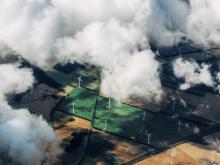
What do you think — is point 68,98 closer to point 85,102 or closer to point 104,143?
point 85,102

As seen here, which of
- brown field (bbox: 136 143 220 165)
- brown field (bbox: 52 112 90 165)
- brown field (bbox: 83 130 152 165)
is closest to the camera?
brown field (bbox: 52 112 90 165)

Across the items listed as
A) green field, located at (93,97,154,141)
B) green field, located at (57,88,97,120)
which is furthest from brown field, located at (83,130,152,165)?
green field, located at (57,88,97,120)

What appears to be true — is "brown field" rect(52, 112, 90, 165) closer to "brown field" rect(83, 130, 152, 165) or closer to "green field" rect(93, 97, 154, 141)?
"brown field" rect(83, 130, 152, 165)

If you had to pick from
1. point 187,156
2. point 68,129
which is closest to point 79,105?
point 68,129

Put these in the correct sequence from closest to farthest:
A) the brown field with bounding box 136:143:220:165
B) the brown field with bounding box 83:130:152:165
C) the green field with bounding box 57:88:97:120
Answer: the brown field with bounding box 83:130:152:165 → the brown field with bounding box 136:143:220:165 → the green field with bounding box 57:88:97:120

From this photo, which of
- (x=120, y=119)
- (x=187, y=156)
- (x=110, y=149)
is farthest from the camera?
(x=120, y=119)

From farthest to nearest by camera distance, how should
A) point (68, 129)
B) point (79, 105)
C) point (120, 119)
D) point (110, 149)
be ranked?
1. point (79, 105)
2. point (120, 119)
3. point (68, 129)
4. point (110, 149)

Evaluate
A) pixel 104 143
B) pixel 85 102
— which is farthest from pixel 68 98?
pixel 104 143

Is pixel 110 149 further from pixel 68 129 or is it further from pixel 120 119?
pixel 120 119

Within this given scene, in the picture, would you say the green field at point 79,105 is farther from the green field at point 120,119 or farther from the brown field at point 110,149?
the brown field at point 110,149
